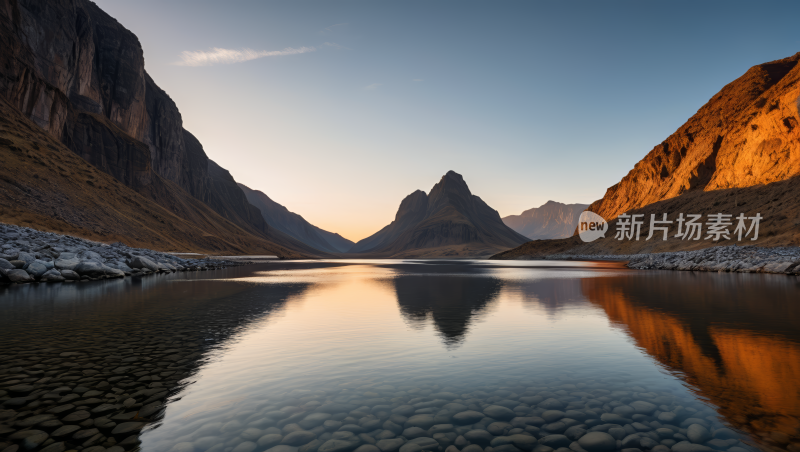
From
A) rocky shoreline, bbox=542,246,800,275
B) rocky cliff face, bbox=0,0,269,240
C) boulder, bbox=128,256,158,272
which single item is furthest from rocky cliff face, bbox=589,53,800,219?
rocky cliff face, bbox=0,0,269,240

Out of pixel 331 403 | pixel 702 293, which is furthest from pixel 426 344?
pixel 702 293

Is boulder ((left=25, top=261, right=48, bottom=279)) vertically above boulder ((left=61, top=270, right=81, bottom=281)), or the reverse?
boulder ((left=25, top=261, right=48, bottom=279))

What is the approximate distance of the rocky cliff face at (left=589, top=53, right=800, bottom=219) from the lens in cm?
9225

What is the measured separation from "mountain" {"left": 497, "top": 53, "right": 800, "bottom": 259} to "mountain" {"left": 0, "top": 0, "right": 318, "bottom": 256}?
467 feet

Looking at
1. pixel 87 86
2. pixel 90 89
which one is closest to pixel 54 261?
pixel 87 86

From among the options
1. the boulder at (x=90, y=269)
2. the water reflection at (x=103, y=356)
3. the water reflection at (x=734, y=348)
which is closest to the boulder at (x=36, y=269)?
the boulder at (x=90, y=269)

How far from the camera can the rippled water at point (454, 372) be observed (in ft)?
19.0

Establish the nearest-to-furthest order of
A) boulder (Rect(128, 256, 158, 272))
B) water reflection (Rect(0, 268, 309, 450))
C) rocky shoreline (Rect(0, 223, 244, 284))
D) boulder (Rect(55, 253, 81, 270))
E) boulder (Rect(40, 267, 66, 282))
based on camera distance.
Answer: water reflection (Rect(0, 268, 309, 450)), rocky shoreline (Rect(0, 223, 244, 284)), boulder (Rect(40, 267, 66, 282)), boulder (Rect(55, 253, 81, 270)), boulder (Rect(128, 256, 158, 272))

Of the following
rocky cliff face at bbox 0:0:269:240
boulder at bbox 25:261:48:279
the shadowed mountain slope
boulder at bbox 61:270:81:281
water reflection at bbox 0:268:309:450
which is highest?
rocky cliff face at bbox 0:0:269:240

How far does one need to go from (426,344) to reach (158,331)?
859 centimetres

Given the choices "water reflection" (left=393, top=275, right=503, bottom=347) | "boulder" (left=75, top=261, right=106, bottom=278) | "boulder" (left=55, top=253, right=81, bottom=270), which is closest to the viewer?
"water reflection" (left=393, top=275, right=503, bottom=347)

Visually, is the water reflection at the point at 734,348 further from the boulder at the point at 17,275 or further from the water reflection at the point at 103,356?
the boulder at the point at 17,275

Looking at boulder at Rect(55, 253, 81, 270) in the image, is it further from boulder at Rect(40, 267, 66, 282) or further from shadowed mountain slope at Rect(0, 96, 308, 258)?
shadowed mountain slope at Rect(0, 96, 308, 258)

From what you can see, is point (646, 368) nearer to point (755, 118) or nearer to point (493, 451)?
point (493, 451)
